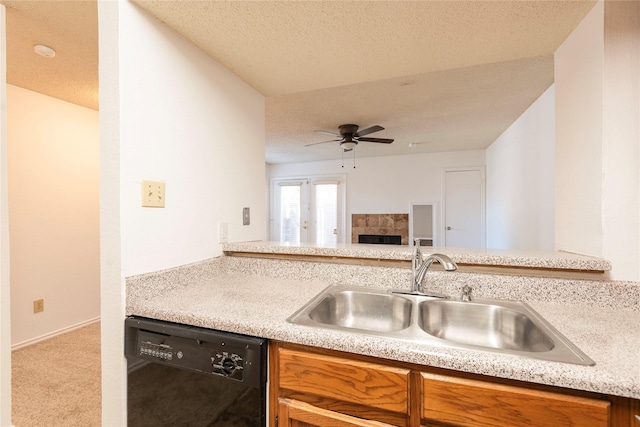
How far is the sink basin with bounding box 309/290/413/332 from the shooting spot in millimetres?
1186

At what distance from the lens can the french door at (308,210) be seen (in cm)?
582

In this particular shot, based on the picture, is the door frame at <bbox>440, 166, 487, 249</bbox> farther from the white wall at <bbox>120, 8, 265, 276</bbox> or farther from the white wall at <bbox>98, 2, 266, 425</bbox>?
the white wall at <bbox>98, 2, 266, 425</bbox>

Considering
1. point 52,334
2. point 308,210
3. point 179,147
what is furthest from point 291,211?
point 179,147

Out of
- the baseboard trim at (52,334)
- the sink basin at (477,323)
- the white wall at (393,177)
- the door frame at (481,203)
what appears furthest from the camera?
the white wall at (393,177)

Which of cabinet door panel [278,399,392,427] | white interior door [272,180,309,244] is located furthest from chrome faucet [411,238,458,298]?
white interior door [272,180,309,244]

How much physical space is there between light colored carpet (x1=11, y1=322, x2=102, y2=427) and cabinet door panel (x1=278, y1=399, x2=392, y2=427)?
1.56 metres

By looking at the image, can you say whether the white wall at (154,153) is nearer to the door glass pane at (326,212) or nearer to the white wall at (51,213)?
the white wall at (51,213)

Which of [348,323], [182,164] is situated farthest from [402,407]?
[182,164]

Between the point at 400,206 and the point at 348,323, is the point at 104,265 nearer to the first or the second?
the point at 348,323

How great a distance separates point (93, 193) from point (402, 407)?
12.2 ft

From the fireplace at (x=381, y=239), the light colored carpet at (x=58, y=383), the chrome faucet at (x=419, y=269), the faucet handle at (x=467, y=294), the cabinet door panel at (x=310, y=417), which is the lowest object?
the light colored carpet at (x=58, y=383)

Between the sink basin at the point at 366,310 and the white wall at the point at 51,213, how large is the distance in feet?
9.78

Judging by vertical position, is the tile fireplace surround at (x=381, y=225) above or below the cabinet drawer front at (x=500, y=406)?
above

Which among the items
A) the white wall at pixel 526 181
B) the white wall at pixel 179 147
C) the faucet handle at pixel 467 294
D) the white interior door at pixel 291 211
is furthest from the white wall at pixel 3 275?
the white interior door at pixel 291 211
